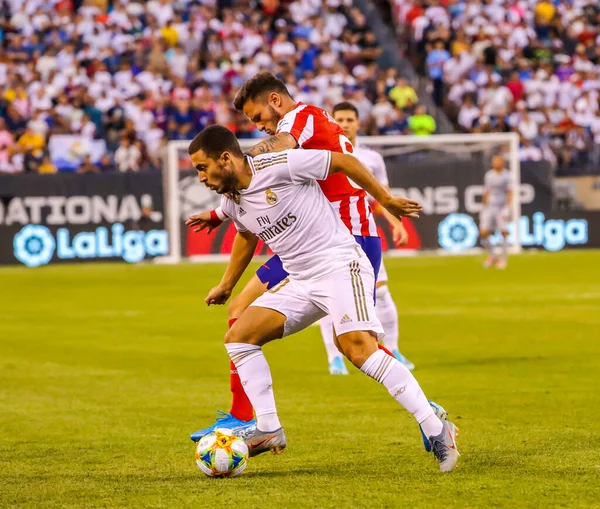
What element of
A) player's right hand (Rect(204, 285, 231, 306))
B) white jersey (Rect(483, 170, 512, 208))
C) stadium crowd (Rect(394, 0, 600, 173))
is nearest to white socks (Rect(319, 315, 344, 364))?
player's right hand (Rect(204, 285, 231, 306))

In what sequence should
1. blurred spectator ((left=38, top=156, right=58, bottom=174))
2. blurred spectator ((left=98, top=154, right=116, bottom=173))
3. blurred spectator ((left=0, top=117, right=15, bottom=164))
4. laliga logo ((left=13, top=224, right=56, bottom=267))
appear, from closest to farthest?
laliga logo ((left=13, top=224, right=56, bottom=267))
blurred spectator ((left=0, top=117, right=15, bottom=164))
blurred spectator ((left=38, top=156, right=58, bottom=174))
blurred spectator ((left=98, top=154, right=116, bottom=173))

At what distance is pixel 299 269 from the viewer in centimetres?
671

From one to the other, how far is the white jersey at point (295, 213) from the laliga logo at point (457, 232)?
19904 mm

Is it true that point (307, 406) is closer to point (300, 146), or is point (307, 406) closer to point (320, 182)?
point (320, 182)

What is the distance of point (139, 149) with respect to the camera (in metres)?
25.8

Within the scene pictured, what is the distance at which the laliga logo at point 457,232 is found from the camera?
87.0 feet

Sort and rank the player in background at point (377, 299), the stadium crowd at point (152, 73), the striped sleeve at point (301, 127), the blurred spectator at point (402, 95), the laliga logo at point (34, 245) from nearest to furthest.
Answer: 1. the striped sleeve at point (301, 127)
2. the player in background at point (377, 299)
3. the laliga logo at point (34, 245)
4. the stadium crowd at point (152, 73)
5. the blurred spectator at point (402, 95)

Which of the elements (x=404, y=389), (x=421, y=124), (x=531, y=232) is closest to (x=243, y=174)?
(x=404, y=389)

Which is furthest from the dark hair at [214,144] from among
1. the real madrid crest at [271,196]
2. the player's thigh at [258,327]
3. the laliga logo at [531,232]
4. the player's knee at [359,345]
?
the laliga logo at [531,232]

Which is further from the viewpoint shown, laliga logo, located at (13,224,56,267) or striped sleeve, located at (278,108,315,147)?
laliga logo, located at (13,224,56,267)

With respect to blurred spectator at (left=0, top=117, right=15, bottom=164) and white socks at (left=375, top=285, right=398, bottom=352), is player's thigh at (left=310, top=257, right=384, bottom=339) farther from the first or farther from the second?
blurred spectator at (left=0, top=117, right=15, bottom=164)

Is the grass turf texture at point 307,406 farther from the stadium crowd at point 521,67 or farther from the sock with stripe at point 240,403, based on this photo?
the stadium crowd at point 521,67

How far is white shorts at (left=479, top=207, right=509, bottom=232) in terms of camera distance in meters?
24.1

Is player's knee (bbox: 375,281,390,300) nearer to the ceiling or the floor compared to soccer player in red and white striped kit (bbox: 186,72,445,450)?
nearer to the floor
